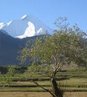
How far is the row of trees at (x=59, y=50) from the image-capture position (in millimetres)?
31133

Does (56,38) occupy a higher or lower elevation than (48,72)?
higher

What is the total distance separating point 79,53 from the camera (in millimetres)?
31078

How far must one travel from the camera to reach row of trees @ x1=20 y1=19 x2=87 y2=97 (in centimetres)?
3113

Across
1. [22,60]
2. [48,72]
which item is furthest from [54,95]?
[22,60]

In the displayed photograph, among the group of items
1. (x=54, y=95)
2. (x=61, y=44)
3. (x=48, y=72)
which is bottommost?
(x=54, y=95)

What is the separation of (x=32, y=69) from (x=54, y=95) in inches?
114

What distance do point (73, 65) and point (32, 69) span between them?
350 centimetres

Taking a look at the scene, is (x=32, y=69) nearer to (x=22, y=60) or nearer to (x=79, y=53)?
(x=22, y=60)

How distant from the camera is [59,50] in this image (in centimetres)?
3128

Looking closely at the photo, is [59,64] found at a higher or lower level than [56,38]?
lower

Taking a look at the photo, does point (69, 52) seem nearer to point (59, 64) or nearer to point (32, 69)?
point (59, 64)

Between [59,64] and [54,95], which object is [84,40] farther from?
[54,95]

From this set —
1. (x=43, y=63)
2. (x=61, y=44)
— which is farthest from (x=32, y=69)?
(x=61, y=44)

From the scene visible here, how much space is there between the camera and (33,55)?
105 ft
